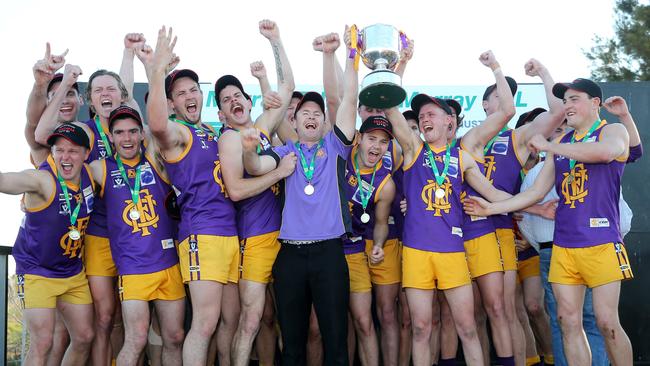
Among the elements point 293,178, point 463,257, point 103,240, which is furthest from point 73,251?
point 463,257

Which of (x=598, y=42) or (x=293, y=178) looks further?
(x=598, y=42)

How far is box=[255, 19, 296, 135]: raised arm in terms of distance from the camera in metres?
4.81

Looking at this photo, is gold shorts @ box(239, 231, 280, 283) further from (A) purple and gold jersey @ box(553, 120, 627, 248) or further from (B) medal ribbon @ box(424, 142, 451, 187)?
(A) purple and gold jersey @ box(553, 120, 627, 248)

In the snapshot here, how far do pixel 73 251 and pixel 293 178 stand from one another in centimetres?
162

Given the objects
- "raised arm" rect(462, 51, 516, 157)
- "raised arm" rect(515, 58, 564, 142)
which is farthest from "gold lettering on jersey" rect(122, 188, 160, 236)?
"raised arm" rect(515, 58, 564, 142)

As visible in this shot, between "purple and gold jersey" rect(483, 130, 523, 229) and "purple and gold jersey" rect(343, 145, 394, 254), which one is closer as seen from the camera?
"purple and gold jersey" rect(343, 145, 394, 254)

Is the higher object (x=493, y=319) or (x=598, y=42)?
(x=598, y=42)

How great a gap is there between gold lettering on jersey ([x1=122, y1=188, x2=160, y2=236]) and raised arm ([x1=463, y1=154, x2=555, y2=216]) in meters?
2.28

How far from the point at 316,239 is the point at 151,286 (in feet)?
3.82

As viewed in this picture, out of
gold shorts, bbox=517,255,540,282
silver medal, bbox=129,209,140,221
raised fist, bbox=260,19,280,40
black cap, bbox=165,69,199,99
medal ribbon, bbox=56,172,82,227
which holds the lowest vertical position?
gold shorts, bbox=517,255,540,282

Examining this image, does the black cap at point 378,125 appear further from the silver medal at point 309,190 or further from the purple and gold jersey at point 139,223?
the purple and gold jersey at point 139,223

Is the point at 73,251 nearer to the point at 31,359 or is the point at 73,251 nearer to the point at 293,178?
the point at 31,359

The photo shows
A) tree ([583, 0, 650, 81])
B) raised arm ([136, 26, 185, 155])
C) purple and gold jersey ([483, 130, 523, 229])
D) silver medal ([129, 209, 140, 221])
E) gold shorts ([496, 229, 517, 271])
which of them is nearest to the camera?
raised arm ([136, 26, 185, 155])

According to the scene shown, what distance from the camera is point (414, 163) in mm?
4750
